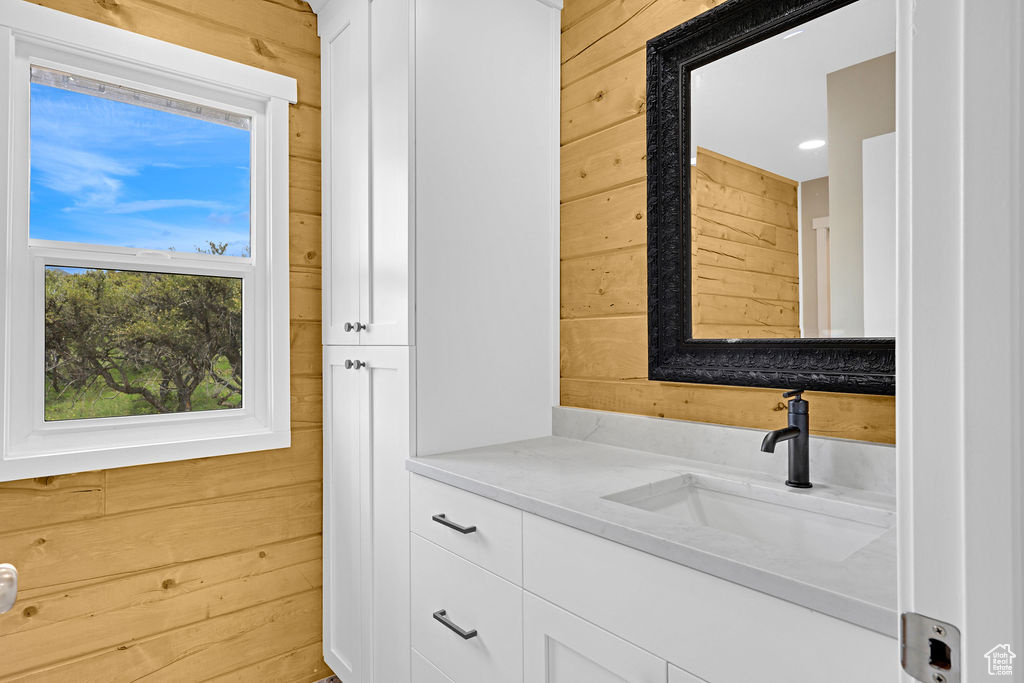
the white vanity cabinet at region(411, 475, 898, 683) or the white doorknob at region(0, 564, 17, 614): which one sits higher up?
the white doorknob at region(0, 564, 17, 614)

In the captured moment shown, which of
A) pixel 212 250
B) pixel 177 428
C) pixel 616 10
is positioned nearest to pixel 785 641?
pixel 616 10

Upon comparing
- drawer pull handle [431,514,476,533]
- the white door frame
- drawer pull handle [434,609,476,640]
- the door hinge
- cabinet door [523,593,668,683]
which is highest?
the white door frame

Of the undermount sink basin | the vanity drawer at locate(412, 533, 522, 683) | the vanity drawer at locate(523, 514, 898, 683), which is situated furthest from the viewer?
the vanity drawer at locate(412, 533, 522, 683)

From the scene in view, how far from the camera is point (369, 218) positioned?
5.22 ft

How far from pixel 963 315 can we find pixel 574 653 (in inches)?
33.5

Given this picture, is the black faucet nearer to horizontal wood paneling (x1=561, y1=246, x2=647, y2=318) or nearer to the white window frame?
horizontal wood paneling (x1=561, y1=246, x2=647, y2=318)

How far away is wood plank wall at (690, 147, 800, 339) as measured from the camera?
122cm

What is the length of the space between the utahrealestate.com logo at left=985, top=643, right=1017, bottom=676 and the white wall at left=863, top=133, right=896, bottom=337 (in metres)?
0.82

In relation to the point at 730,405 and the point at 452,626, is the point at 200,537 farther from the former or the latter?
the point at 730,405

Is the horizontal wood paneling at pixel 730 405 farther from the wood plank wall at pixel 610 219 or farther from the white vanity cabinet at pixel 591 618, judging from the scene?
the white vanity cabinet at pixel 591 618

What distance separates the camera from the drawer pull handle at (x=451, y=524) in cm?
119

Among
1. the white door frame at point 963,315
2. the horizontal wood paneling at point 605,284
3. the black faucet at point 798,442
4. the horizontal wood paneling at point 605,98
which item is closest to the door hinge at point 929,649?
the white door frame at point 963,315

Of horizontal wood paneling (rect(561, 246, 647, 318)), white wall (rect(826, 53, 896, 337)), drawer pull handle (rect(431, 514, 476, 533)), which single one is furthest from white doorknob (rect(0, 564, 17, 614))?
white wall (rect(826, 53, 896, 337))

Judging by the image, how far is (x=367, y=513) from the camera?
5.29 ft
